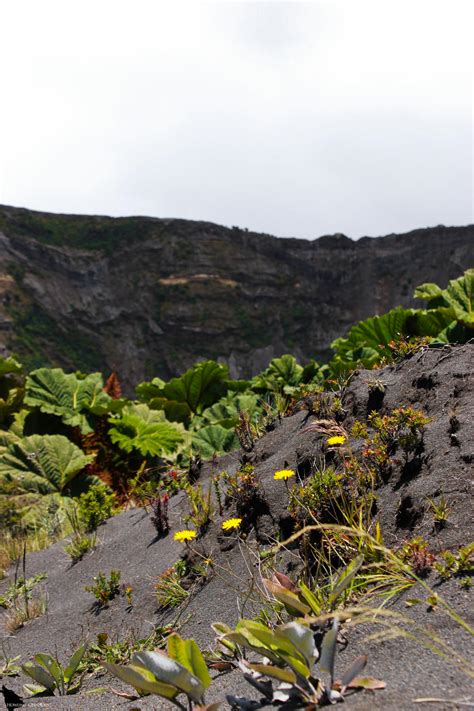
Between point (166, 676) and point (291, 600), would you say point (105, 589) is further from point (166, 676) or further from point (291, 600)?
point (166, 676)

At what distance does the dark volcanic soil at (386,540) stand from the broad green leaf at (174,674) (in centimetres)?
31

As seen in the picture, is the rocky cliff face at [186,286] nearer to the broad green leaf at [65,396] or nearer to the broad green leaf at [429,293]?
the broad green leaf at [65,396]

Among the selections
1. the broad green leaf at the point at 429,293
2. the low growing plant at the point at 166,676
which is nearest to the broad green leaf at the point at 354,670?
the low growing plant at the point at 166,676

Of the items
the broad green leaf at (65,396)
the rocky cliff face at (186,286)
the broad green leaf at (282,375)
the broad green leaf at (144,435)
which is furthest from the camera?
the rocky cliff face at (186,286)

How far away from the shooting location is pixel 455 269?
1750 inches

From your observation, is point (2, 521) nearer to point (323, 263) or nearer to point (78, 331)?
point (78, 331)

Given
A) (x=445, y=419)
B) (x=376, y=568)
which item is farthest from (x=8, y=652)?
(x=445, y=419)

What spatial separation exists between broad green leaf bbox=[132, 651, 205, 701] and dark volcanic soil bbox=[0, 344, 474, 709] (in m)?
0.31

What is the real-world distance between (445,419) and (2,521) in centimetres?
526

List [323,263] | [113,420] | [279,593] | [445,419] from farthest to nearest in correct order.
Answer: [323,263] < [113,420] < [445,419] < [279,593]

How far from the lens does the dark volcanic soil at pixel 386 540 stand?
1.93 metres

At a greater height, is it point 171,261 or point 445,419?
point 171,261

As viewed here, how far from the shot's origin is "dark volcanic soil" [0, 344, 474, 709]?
193 cm

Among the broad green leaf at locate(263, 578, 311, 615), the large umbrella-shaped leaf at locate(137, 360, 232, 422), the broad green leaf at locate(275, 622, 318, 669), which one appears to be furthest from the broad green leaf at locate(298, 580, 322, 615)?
the large umbrella-shaped leaf at locate(137, 360, 232, 422)
